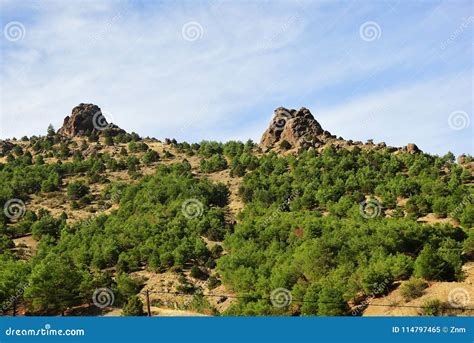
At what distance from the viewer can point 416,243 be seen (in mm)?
63250

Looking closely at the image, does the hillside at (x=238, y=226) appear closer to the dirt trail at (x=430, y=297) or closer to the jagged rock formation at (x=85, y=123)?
the dirt trail at (x=430, y=297)

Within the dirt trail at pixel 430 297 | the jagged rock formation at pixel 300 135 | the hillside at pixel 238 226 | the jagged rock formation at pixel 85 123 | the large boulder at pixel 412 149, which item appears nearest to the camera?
the dirt trail at pixel 430 297

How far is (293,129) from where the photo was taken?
4909 inches

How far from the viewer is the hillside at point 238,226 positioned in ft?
170

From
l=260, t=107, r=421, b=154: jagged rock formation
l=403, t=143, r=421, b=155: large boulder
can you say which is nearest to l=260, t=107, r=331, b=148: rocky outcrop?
l=260, t=107, r=421, b=154: jagged rock formation

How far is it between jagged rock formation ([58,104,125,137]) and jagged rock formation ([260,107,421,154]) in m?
54.1

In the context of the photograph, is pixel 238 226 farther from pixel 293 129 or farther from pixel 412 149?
pixel 412 149

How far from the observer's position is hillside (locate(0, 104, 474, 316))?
51.8 meters

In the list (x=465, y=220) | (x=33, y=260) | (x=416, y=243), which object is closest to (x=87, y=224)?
(x=33, y=260)

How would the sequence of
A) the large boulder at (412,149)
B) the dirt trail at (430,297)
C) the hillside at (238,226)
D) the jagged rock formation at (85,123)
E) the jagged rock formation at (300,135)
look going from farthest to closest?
the jagged rock formation at (85,123), the jagged rock formation at (300,135), the large boulder at (412,149), the hillside at (238,226), the dirt trail at (430,297)

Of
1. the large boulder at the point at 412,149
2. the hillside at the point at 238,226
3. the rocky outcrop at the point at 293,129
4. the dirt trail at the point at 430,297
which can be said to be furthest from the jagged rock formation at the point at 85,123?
the dirt trail at the point at 430,297

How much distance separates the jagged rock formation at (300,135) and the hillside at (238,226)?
1.73 feet

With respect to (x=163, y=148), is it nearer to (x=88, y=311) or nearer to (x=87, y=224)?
A: (x=87, y=224)

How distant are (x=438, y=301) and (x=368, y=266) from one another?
1819 centimetres
